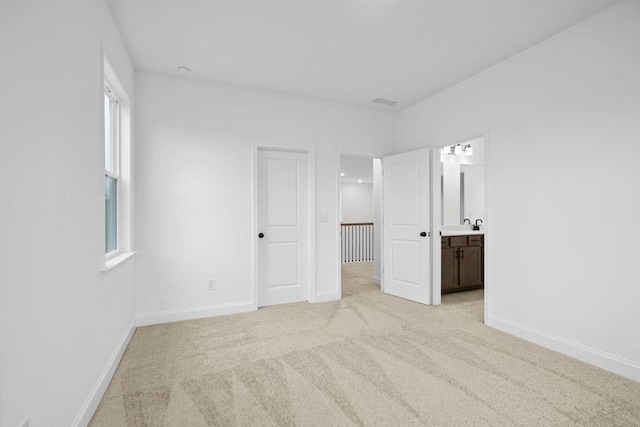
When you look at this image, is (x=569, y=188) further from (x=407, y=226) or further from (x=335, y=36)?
(x=335, y=36)

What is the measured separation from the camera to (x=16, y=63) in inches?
45.6

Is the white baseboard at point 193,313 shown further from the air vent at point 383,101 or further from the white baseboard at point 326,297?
the air vent at point 383,101

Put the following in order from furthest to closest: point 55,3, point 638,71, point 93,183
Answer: point 638,71, point 93,183, point 55,3

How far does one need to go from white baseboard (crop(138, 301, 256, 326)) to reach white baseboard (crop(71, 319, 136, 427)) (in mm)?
492

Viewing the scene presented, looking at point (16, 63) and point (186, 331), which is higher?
point (16, 63)

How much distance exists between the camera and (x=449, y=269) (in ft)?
14.8

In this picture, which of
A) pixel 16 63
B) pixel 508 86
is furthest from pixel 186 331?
pixel 508 86

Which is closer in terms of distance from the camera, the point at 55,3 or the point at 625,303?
the point at 55,3

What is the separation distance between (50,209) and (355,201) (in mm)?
11350

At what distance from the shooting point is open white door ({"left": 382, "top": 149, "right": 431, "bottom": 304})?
409 cm

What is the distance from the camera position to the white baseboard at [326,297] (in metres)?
4.21

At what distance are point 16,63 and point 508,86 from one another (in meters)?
3.65

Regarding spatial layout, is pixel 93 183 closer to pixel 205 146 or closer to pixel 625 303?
pixel 205 146

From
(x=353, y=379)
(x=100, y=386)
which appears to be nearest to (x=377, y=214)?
(x=353, y=379)
